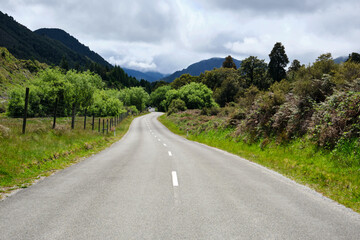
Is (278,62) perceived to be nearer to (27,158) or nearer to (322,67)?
(322,67)

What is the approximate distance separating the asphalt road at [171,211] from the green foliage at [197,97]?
2551 inches

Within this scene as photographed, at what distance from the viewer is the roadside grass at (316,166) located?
21.4ft

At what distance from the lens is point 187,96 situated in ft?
245

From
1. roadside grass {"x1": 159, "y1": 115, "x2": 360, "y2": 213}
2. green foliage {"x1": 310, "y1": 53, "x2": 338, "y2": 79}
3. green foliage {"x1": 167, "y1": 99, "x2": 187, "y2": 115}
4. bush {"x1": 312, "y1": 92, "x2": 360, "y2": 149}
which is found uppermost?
green foliage {"x1": 310, "y1": 53, "x2": 338, "y2": 79}

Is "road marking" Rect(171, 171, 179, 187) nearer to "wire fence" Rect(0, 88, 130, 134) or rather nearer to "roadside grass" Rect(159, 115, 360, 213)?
"roadside grass" Rect(159, 115, 360, 213)

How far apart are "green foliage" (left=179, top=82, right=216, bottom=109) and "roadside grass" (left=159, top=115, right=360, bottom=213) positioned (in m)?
57.0

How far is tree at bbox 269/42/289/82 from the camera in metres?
61.5

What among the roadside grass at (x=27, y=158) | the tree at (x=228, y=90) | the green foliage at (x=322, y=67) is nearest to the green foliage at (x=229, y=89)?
the tree at (x=228, y=90)

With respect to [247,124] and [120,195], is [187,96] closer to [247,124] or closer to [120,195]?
[247,124]

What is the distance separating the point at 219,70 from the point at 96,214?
87.5 meters

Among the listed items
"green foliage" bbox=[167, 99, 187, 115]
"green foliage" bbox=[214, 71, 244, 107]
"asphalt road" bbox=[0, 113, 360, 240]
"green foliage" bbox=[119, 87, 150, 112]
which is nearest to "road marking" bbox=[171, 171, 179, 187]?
"asphalt road" bbox=[0, 113, 360, 240]

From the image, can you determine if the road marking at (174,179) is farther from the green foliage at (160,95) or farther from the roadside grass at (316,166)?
the green foliage at (160,95)

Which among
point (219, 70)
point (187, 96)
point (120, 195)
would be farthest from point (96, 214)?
point (219, 70)

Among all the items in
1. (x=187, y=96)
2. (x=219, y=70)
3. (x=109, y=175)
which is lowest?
(x=109, y=175)
